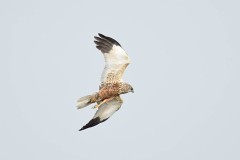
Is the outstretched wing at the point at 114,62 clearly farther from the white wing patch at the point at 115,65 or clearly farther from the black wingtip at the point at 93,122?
the black wingtip at the point at 93,122

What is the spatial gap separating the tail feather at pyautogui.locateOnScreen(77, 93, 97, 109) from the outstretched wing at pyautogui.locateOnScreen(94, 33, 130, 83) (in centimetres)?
64

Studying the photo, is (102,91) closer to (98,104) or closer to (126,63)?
(98,104)

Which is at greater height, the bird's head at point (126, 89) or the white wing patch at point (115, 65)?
the white wing patch at point (115, 65)

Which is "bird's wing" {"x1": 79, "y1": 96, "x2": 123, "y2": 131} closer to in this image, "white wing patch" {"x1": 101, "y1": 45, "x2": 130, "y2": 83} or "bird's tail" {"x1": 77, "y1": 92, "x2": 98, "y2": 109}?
"bird's tail" {"x1": 77, "y1": 92, "x2": 98, "y2": 109}

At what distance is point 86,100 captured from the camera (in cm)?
1116

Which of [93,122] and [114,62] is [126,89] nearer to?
[114,62]

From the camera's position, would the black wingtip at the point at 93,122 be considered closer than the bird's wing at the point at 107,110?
Yes

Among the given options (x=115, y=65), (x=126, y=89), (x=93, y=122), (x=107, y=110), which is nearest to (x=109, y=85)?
(x=126, y=89)

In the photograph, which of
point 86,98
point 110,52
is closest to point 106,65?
point 110,52

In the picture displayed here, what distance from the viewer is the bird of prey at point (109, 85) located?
1120cm

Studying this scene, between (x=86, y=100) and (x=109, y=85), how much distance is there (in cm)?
85

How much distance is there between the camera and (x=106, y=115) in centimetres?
1123

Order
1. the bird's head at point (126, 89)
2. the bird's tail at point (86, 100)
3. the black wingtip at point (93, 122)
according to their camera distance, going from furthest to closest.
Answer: the bird's head at point (126, 89) < the bird's tail at point (86, 100) < the black wingtip at point (93, 122)

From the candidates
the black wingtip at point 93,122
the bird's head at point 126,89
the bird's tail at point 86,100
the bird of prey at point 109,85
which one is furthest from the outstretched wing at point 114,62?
the black wingtip at point 93,122
